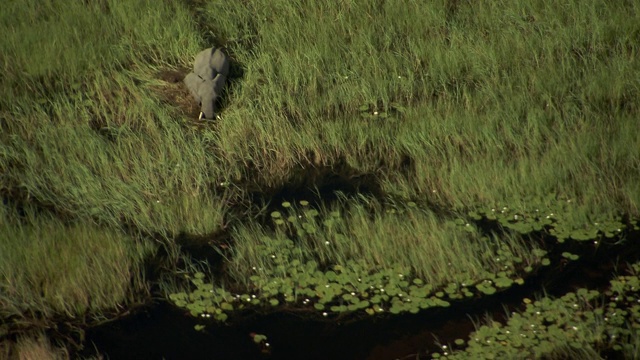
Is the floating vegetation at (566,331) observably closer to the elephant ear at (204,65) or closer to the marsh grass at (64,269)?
the marsh grass at (64,269)

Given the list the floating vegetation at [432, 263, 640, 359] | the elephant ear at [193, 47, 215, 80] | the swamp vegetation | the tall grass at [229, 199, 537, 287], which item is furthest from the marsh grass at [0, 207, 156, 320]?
the floating vegetation at [432, 263, 640, 359]

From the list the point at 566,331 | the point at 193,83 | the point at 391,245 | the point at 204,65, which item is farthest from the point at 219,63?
the point at 566,331

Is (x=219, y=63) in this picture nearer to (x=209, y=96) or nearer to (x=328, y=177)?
(x=209, y=96)

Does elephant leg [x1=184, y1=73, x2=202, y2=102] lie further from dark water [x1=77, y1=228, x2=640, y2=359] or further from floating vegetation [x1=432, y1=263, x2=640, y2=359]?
floating vegetation [x1=432, y1=263, x2=640, y2=359]

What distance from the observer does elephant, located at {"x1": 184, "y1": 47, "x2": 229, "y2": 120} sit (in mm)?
5602

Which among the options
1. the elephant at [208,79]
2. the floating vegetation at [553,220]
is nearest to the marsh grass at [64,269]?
the elephant at [208,79]

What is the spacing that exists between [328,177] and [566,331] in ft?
6.11

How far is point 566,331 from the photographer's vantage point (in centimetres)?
409

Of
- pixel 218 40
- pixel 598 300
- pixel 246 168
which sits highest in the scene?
pixel 218 40

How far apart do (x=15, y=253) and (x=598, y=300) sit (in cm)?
308

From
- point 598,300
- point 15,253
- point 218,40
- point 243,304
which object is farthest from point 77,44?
point 598,300

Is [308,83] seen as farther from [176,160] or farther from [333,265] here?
[333,265]

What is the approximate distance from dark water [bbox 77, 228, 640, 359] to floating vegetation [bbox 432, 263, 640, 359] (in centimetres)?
11

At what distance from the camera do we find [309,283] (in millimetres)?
4484
